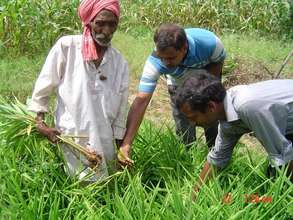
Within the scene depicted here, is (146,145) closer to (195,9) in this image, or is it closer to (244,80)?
(244,80)

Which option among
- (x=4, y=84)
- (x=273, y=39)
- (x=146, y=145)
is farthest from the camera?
(x=273, y=39)

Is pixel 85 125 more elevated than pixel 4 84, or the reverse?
pixel 85 125

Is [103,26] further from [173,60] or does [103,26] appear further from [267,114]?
[267,114]

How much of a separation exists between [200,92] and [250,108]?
243mm

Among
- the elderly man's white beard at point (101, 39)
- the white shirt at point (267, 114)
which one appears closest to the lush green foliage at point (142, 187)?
the white shirt at point (267, 114)

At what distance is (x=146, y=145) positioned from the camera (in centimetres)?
348

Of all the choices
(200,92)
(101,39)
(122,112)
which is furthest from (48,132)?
(200,92)

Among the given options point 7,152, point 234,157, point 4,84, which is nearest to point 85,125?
point 7,152

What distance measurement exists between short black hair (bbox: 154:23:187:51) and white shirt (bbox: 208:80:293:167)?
1.81ft

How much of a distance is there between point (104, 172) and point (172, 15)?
6114 millimetres

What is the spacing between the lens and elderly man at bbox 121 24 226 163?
3.05 meters

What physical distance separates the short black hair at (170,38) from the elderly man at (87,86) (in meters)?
0.25

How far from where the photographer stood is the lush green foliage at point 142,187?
2555 mm

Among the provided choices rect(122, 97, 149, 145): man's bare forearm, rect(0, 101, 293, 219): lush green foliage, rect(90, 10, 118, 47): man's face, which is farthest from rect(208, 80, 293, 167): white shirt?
rect(90, 10, 118, 47): man's face
